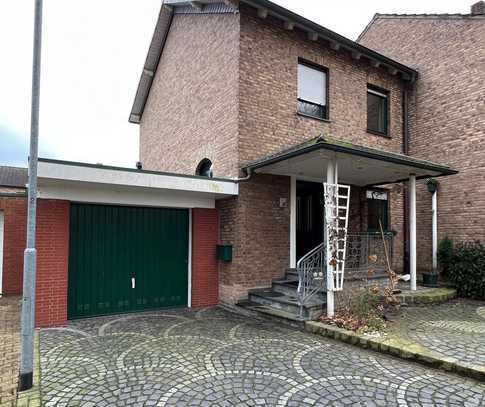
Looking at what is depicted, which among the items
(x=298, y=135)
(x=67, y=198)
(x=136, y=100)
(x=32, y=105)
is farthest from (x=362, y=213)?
(x=136, y=100)

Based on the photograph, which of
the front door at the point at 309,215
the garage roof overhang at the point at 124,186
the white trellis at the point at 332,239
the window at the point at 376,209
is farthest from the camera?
the window at the point at 376,209

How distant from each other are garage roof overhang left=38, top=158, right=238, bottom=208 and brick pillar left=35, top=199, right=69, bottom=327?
1.01ft

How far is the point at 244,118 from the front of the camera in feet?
25.6

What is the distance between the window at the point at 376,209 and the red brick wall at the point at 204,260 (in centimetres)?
479

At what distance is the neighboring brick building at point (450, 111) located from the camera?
942 cm

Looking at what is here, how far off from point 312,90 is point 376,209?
4.07 metres

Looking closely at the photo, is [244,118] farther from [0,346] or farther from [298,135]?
[0,346]

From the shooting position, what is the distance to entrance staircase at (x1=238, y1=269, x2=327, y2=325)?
625 centimetres

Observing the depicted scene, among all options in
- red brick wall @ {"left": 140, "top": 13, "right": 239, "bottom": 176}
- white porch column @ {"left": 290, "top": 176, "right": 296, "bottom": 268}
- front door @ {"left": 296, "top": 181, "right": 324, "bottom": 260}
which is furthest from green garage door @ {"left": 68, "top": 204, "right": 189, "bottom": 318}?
front door @ {"left": 296, "top": 181, "right": 324, "bottom": 260}

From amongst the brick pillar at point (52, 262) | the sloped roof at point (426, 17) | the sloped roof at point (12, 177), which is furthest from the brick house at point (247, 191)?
the sloped roof at point (12, 177)

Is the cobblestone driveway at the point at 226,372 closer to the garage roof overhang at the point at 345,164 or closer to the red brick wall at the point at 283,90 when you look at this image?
the garage roof overhang at the point at 345,164

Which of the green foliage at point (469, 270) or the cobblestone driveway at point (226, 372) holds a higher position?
the green foliage at point (469, 270)

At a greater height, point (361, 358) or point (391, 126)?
point (391, 126)

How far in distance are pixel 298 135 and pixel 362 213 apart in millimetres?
3094
